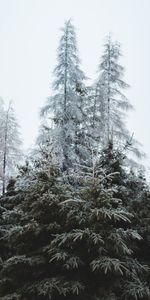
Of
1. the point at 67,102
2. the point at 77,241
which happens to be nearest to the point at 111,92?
the point at 67,102

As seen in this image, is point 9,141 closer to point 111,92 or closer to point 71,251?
point 111,92

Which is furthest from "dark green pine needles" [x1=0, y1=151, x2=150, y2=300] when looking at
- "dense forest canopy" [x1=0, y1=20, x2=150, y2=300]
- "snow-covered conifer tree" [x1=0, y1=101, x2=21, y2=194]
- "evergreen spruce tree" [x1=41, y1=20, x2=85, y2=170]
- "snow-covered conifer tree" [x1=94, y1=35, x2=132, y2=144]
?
"snow-covered conifer tree" [x1=0, y1=101, x2=21, y2=194]

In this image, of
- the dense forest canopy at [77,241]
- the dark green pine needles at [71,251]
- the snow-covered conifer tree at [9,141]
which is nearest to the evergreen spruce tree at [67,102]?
the dense forest canopy at [77,241]

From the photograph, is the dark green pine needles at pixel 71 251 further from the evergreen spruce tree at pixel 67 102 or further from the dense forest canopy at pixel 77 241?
the evergreen spruce tree at pixel 67 102

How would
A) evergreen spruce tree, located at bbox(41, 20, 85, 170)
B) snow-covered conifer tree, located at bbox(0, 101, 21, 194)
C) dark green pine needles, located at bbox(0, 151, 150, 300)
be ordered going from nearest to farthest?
1. dark green pine needles, located at bbox(0, 151, 150, 300)
2. evergreen spruce tree, located at bbox(41, 20, 85, 170)
3. snow-covered conifer tree, located at bbox(0, 101, 21, 194)

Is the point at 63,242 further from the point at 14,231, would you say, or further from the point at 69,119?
the point at 69,119

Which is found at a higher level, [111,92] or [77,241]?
[111,92]

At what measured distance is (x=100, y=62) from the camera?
69.0 ft

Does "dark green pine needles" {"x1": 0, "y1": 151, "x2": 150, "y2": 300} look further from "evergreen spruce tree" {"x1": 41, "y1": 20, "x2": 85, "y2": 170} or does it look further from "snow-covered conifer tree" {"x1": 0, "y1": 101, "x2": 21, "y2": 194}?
"snow-covered conifer tree" {"x1": 0, "y1": 101, "x2": 21, "y2": 194}

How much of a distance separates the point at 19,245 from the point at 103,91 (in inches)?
610

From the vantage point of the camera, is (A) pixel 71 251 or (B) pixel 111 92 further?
(B) pixel 111 92

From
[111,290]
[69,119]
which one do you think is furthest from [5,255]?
[69,119]

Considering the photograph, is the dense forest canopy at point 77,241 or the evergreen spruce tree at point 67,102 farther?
the evergreen spruce tree at point 67,102

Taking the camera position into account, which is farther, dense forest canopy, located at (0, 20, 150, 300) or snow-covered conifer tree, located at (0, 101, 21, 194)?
snow-covered conifer tree, located at (0, 101, 21, 194)
